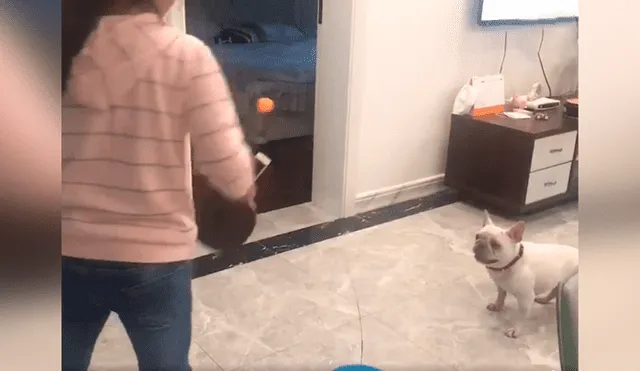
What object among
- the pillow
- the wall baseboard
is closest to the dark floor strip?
the wall baseboard

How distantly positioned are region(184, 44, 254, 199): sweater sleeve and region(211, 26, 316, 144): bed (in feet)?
0.06

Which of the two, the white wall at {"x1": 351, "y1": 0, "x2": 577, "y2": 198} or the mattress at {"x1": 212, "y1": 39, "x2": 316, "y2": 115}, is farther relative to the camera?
the white wall at {"x1": 351, "y1": 0, "x2": 577, "y2": 198}

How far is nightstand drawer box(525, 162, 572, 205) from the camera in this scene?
2.31 feet

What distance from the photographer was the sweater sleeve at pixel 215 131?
1.89 ft

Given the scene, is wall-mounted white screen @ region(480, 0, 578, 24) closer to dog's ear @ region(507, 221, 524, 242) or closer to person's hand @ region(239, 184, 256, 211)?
dog's ear @ region(507, 221, 524, 242)

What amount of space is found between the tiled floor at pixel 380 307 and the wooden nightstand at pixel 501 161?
0.05 m

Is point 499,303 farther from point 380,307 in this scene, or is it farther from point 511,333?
point 380,307

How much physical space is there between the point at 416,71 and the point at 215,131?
1.33 feet

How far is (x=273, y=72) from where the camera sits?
726 millimetres

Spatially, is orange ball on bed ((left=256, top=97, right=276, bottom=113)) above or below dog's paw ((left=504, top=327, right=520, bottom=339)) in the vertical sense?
above

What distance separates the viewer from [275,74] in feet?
2.39

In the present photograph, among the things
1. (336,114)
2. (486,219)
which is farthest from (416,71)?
(486,219)

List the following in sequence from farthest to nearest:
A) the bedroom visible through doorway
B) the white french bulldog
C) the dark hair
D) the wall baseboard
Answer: the wall baseboard → the white french bulldog → the bedroom visible through doorway → the dark hair

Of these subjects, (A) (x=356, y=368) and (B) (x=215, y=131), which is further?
(A) (x=356, y=368)
